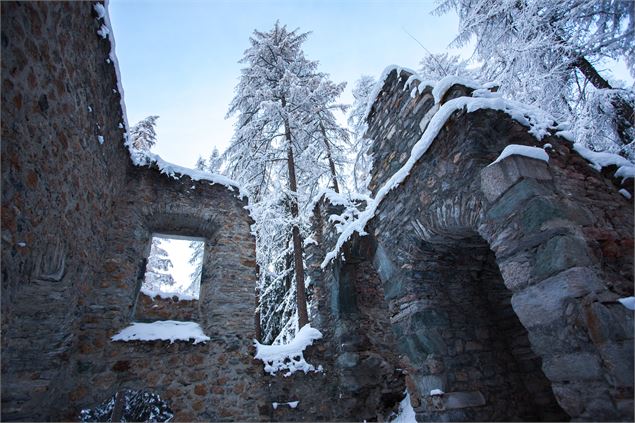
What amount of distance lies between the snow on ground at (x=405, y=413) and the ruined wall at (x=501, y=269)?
1904 millimetres

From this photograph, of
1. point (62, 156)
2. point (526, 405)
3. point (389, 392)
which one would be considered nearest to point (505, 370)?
point (526, 405)

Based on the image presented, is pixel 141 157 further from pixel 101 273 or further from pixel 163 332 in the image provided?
pixel 163 332

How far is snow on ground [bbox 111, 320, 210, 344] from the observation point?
5.17 meters

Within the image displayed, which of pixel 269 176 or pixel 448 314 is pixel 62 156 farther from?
pixel 269 176

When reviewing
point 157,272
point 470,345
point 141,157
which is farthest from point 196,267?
point 470,345

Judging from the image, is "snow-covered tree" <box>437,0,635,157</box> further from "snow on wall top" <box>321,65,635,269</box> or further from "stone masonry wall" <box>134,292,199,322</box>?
"stone masonry wall" <box>134,292,199,322</box>

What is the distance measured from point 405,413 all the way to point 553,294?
4373mm

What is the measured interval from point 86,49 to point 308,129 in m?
8.10

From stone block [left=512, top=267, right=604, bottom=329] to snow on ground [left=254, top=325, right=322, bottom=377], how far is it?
440cm

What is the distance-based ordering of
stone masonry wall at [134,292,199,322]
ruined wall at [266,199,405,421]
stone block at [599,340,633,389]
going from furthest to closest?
stone masonry wall at [134,292,199,322]
ruined wall at [266,199,405,421]
stone block at [599,340,633,389]

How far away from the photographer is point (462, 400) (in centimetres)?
336

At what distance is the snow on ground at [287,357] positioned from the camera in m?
5.80

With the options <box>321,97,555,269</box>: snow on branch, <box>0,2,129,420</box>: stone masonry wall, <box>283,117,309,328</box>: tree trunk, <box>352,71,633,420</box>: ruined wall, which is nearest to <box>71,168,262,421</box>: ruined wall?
<box>0,2,129,420</box>: stone masonry wall

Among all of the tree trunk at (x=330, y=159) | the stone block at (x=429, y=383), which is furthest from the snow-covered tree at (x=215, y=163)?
the stone block at (x=429, y=383)
